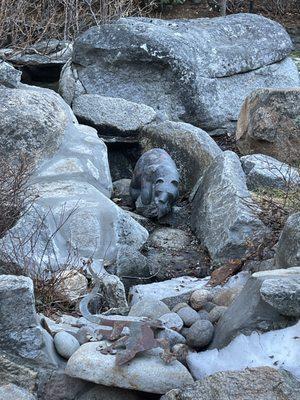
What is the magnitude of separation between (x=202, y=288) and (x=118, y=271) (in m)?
0.76

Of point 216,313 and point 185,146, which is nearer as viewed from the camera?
point 216,313

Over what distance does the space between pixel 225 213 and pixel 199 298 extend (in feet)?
4.50

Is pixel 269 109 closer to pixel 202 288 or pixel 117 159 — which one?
pixel 117 159

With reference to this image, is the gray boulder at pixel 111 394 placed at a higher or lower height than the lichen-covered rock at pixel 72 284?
higher

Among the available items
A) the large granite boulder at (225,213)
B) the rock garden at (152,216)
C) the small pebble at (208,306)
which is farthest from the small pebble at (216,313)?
the large granite boulder at (225,213)

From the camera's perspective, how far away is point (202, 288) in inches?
216

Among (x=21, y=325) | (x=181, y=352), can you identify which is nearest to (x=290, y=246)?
(x=181, y=352)

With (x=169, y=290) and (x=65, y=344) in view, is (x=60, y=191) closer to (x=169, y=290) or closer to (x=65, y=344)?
(x=169, y=290)

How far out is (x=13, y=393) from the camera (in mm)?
4246

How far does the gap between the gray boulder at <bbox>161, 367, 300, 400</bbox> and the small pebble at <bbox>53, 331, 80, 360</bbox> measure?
2.04ft

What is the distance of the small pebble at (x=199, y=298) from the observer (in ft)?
16.8

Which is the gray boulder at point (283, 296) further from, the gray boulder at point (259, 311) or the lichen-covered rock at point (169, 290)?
the lichen-covered rock at point (169, 290)

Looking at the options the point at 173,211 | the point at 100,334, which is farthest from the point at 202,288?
the point at 173,211

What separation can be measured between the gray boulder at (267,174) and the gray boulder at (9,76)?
1884 millimetres
